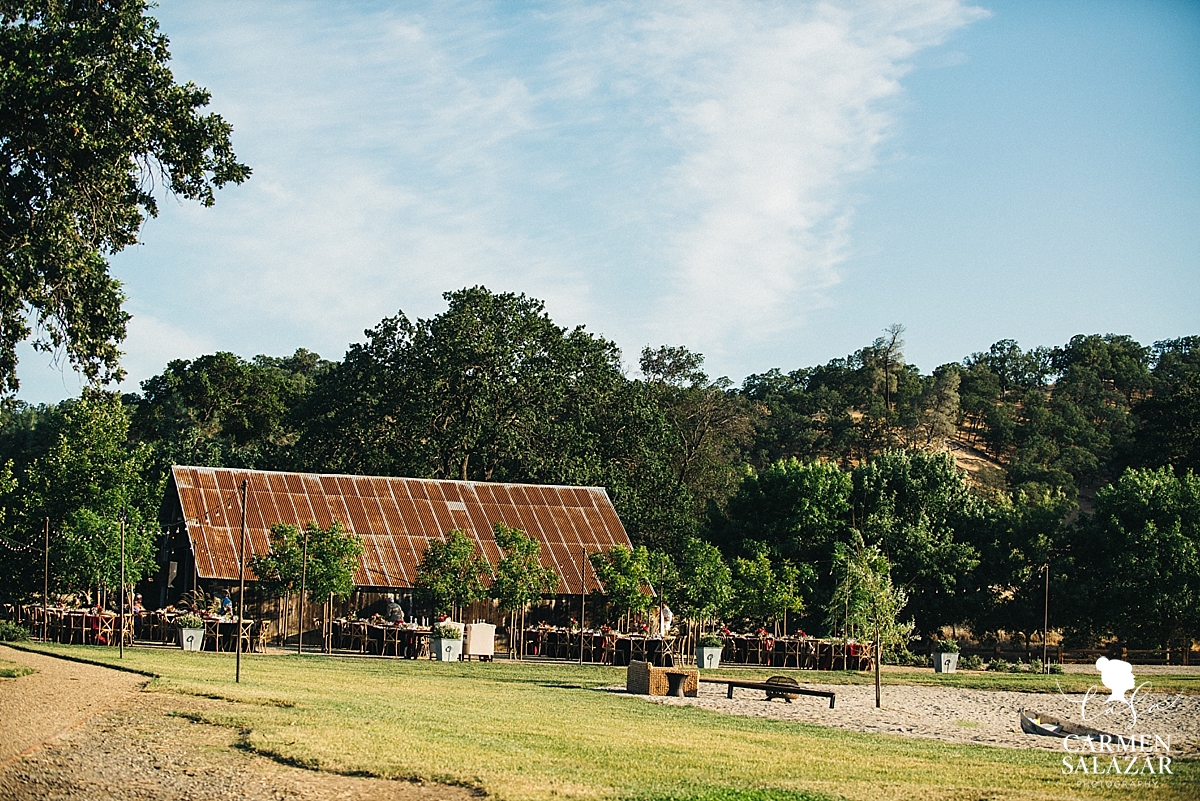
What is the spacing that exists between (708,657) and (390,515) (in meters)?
12.2

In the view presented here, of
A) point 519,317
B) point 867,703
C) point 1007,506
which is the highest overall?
point 519,317

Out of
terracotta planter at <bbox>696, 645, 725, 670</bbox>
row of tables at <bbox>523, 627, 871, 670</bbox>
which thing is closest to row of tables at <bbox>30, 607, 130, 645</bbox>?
row of tables at <bbox>523, 627, 871, 670</bbox>

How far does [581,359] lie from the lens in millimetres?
50656

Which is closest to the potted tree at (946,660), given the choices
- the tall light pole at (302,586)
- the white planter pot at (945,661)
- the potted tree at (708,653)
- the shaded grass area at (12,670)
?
the white planter pot at (945,661)

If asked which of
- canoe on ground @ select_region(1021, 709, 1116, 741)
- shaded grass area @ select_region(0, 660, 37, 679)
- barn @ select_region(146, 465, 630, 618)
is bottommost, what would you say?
canoe on ground @ select_region(1021, 709, 1116, 741)

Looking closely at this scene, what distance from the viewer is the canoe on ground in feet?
53.5

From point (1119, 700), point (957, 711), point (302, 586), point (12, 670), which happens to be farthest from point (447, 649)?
point (1119, 700)

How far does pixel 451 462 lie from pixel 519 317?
656 cm

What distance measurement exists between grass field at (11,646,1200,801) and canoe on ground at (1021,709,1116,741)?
2446 millimetres

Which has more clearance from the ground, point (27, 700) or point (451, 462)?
point (451, 462)

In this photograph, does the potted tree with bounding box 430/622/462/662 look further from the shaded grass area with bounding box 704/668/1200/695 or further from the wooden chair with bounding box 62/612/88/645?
the wooden chair with bounding box 62/612/88/645

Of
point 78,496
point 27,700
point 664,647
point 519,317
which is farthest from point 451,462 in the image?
point 27,700

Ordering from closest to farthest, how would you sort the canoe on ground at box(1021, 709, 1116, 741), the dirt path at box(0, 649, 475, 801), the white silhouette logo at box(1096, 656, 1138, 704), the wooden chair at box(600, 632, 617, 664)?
the dirt path at box(0, 649, 475, 801)
the canoe on ground at box(1021, 709, 1116, 741)
the white silhouette logo at box(1096, 656, 1138, 704)
the wooden chair at box(600, 632, 617, 664)

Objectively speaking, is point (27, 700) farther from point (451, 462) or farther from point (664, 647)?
point (451, 462)
